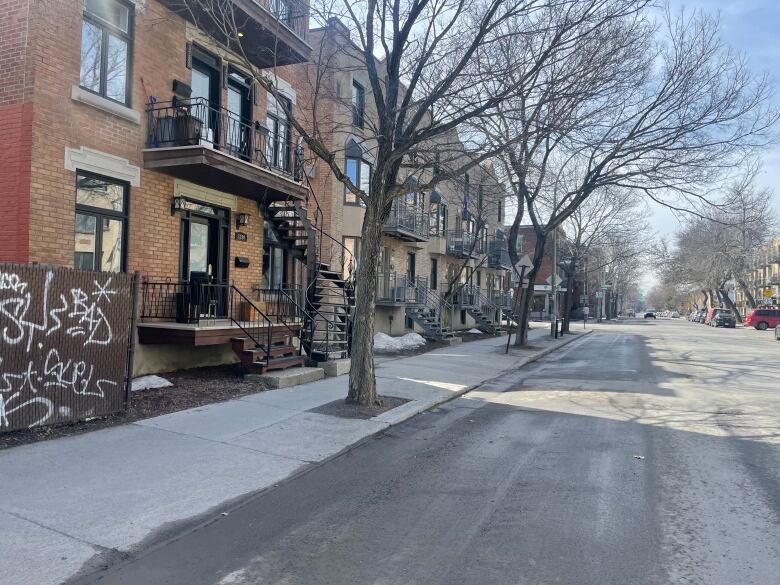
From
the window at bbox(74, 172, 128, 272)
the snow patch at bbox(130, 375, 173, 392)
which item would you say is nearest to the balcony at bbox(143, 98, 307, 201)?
the window at bbox(74, 172, 128, 272)

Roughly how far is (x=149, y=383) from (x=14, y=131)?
14.2ft

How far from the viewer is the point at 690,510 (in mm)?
4809

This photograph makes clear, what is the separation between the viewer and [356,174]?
1997 cm

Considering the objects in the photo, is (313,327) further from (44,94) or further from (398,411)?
(44,94)

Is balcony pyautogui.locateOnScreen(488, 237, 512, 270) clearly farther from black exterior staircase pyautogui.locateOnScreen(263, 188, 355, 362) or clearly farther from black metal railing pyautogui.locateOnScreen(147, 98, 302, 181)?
black metal railing pyautogui.locateOnScreen(147, 98, 302, 181)

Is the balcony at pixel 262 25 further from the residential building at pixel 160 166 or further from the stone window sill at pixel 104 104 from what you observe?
the stone window sill at pixel 104 104

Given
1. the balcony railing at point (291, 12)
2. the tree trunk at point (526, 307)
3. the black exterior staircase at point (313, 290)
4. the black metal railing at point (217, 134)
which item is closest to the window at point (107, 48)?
the black metal railing at point (217, 134)

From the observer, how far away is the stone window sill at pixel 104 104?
885 cm

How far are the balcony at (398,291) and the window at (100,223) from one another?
1139 centimetres

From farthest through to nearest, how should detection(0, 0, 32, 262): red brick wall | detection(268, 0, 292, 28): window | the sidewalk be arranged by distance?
detection(268, 0, 292, 28): window
detection(0, 0, 32, 262): red brick wall
the sidewalk

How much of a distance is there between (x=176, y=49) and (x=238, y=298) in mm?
5119

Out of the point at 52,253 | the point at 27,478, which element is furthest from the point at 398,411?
the point at 52,253

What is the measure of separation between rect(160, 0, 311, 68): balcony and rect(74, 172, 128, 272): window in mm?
3424

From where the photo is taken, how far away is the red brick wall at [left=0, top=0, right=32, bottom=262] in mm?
8219
